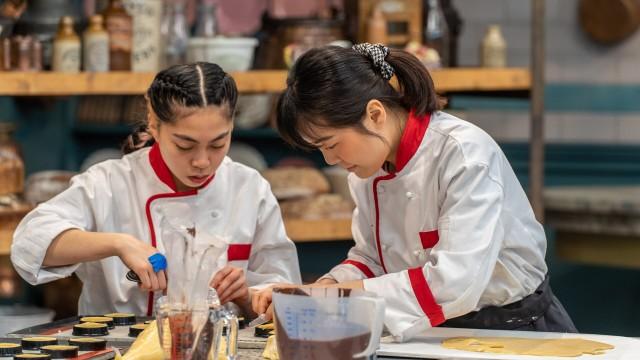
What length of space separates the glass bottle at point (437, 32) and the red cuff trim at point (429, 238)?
195cm

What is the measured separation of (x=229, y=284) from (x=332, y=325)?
67cm

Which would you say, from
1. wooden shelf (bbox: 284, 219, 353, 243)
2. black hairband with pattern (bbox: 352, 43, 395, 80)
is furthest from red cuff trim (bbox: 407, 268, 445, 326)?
wooden shelf (bbox: 284, 219, 353, 243)

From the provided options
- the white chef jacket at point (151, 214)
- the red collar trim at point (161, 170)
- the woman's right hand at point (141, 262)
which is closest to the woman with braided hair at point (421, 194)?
the woman's right hand at point (141, 262)

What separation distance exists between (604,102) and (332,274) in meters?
3.05

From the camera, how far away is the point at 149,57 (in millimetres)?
3762

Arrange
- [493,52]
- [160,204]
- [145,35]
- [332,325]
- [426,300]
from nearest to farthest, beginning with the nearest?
[332,325]
[426,300]
[160,204]
[145,35]
[493,52]

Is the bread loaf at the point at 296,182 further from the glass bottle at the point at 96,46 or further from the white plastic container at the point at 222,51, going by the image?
the glass bottle at the point at 96,46

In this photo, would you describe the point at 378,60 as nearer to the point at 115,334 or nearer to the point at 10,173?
the point at 115,334

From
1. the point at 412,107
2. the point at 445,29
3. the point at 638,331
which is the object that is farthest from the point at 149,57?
→ the point at 638,331

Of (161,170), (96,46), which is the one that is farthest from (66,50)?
(161,170)

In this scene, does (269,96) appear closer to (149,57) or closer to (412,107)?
(149,57)

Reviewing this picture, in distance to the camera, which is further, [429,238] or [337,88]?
[429,238]

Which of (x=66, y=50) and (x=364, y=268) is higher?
(x=66, y=50)

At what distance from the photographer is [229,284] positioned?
7.31 feet
